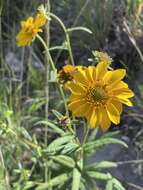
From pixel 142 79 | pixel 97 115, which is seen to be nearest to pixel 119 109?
pixel 97 115

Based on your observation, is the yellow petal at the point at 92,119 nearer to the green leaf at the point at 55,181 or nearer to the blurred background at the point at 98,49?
the green leaf at the point at 55,181

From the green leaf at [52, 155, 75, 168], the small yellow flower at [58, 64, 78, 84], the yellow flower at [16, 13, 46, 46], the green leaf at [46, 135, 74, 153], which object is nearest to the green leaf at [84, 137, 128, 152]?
the green leaf at [52, 155, 75, 168]

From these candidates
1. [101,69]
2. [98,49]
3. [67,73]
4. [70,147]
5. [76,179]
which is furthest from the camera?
[98,49]

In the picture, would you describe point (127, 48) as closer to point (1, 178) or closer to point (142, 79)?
point (142, 79)

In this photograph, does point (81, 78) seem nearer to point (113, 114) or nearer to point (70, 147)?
point (113, 114)

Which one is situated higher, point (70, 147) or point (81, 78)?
point (81, 78)

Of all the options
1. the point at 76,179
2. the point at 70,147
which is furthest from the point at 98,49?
the point at 70,147

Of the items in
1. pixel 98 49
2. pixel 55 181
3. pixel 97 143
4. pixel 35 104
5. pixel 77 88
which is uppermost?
pixel 98 49
